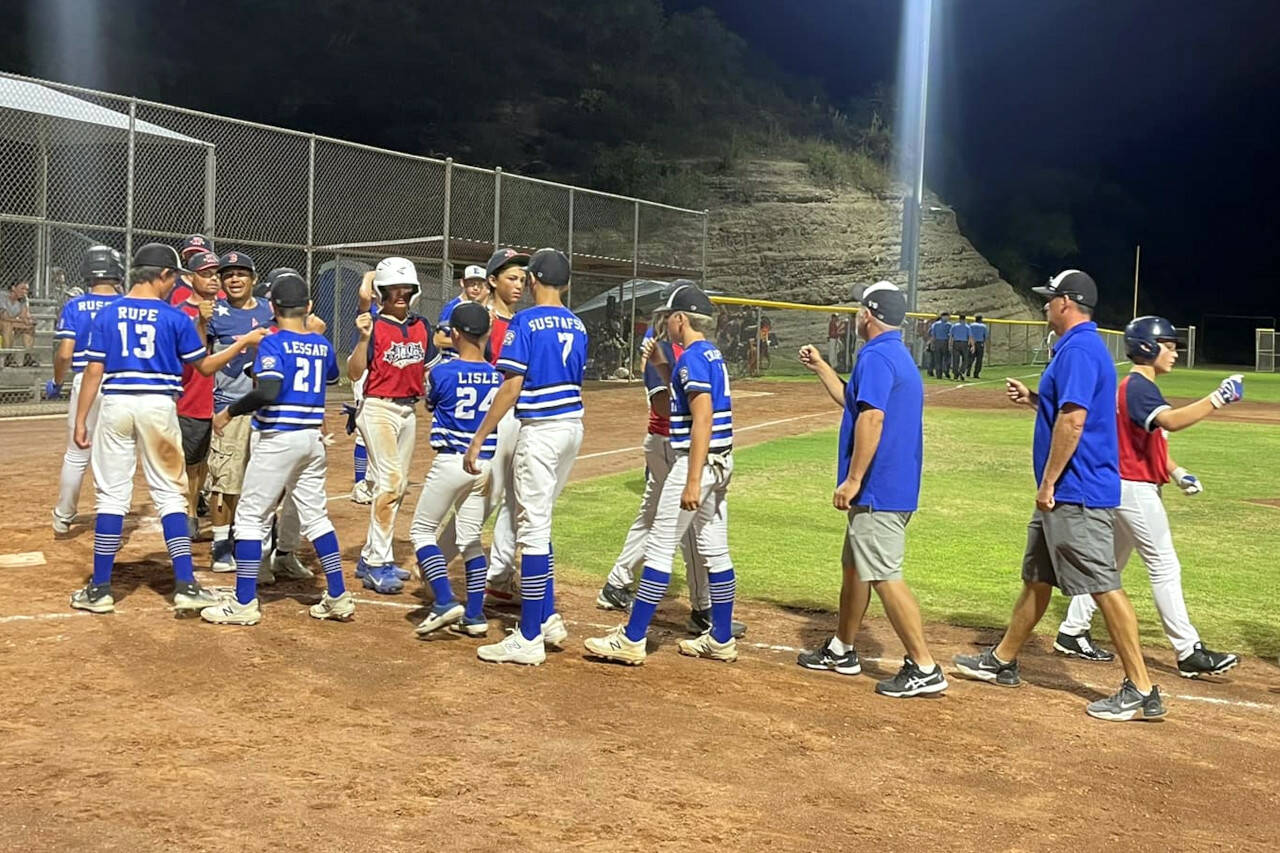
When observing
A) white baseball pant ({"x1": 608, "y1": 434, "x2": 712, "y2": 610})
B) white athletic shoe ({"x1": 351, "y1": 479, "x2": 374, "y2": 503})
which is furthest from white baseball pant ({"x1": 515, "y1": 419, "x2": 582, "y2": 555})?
white athletic shoe ({"x1": 351, "y1": 479, "x2": 374, "y2": 503})

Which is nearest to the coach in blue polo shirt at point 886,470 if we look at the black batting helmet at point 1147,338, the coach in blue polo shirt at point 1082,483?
the coach in blue polo shirt at point 1082,483

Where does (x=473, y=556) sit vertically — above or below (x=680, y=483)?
below

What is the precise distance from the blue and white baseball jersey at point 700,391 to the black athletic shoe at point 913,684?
1.47m

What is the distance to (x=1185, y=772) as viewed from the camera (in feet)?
16.6

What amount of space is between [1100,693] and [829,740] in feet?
6.20

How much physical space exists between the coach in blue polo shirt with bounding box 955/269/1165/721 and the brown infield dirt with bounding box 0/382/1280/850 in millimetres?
367

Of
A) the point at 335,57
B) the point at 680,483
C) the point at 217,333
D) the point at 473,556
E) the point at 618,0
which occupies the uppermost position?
A: the point at 618,0

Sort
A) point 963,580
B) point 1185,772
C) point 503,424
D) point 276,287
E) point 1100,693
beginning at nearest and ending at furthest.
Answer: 1. point 1185,772
2. point 1100,693
3. point 276,287
4. point 503,424
5. point 963,580

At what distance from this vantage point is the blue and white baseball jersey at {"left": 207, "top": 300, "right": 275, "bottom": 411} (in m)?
8.37

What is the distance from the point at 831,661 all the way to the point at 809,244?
44.4m

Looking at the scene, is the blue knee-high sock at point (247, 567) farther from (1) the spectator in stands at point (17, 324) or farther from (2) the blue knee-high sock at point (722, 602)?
(1) the spectator in stands at point (17, 324)

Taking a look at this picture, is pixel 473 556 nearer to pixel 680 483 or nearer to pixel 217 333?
pixel 680 483

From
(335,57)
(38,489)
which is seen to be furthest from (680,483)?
(335,57)

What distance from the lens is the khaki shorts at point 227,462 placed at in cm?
843
